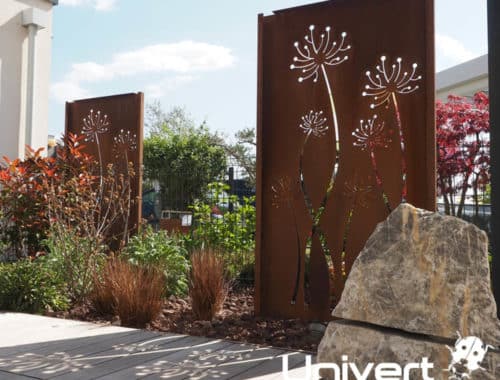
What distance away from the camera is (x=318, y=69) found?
4512 mm

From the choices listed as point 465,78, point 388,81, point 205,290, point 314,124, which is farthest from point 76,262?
point 465,78

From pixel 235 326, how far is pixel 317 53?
2.54 m

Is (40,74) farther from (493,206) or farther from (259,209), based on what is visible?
(493,206)

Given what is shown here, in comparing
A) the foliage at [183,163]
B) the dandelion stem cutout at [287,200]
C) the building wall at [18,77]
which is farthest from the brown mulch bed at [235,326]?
the foliage at [183,163]

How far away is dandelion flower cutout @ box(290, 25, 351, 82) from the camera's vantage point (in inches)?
174

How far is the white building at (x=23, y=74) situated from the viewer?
26.2 ft

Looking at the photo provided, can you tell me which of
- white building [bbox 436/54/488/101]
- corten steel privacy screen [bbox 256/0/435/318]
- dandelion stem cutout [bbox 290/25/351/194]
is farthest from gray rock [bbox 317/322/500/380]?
white building [bbox 436/54/488/101]

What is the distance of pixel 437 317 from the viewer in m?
2.41

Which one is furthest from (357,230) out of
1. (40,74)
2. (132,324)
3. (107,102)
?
→ (40,74)

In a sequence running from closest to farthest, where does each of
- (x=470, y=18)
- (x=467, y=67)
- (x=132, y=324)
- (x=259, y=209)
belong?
(x=132, y=324) < (x=259, y=209) < (x=470, y=18) < (x=467, y=67)

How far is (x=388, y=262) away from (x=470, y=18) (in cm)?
350

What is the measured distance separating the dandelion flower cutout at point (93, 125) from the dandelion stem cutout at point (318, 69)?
139 inches
